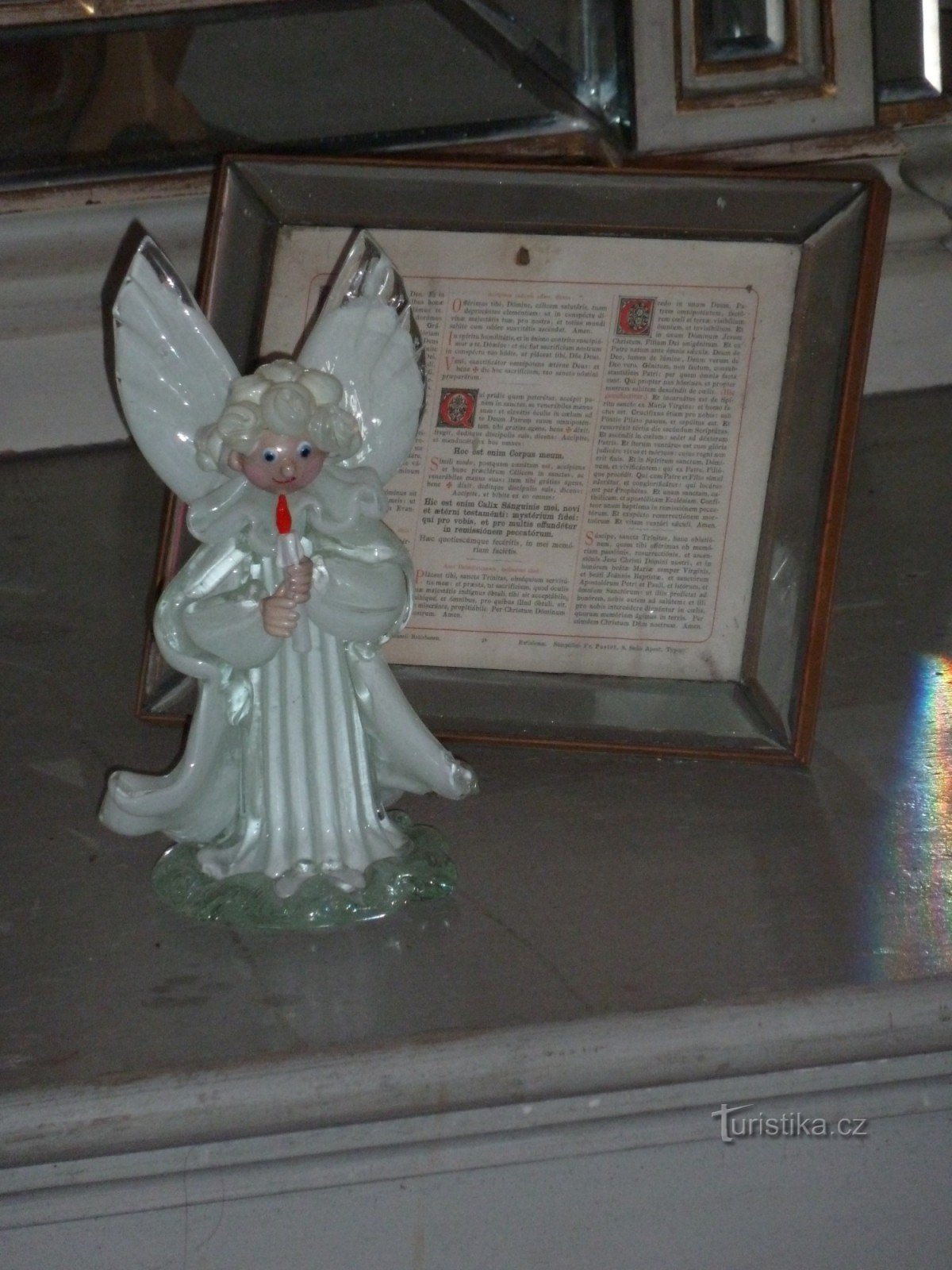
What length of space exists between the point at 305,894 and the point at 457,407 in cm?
33

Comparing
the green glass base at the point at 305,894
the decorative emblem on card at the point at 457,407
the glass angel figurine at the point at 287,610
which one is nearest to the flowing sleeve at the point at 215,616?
the glass angel figurine at the point at 287,610

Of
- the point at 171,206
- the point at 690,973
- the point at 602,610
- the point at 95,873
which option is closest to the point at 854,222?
the point at 602,610

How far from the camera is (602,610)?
0.94 m

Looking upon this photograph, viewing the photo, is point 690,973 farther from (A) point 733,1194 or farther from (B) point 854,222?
(B) point 854,222

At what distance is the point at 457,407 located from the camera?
3.13 ft

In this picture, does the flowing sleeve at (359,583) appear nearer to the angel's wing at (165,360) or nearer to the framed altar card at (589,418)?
the angel's wing at (165,360)

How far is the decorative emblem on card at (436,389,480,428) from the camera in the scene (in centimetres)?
95

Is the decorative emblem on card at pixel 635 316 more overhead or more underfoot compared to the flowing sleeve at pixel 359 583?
more overhead

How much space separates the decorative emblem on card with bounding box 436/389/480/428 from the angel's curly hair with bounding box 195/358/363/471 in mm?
209

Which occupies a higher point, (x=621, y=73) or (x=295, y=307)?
(x=621, y=73)

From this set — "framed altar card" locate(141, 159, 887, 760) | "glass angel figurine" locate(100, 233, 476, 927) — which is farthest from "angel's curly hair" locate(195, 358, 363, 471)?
"framed altar card" locate(141, 159, 887, 760)

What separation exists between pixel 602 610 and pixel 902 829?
0.72 feet

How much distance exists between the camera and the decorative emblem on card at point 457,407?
953mm

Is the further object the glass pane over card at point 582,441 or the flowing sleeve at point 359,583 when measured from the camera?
the glass pane over card at point 582,441
